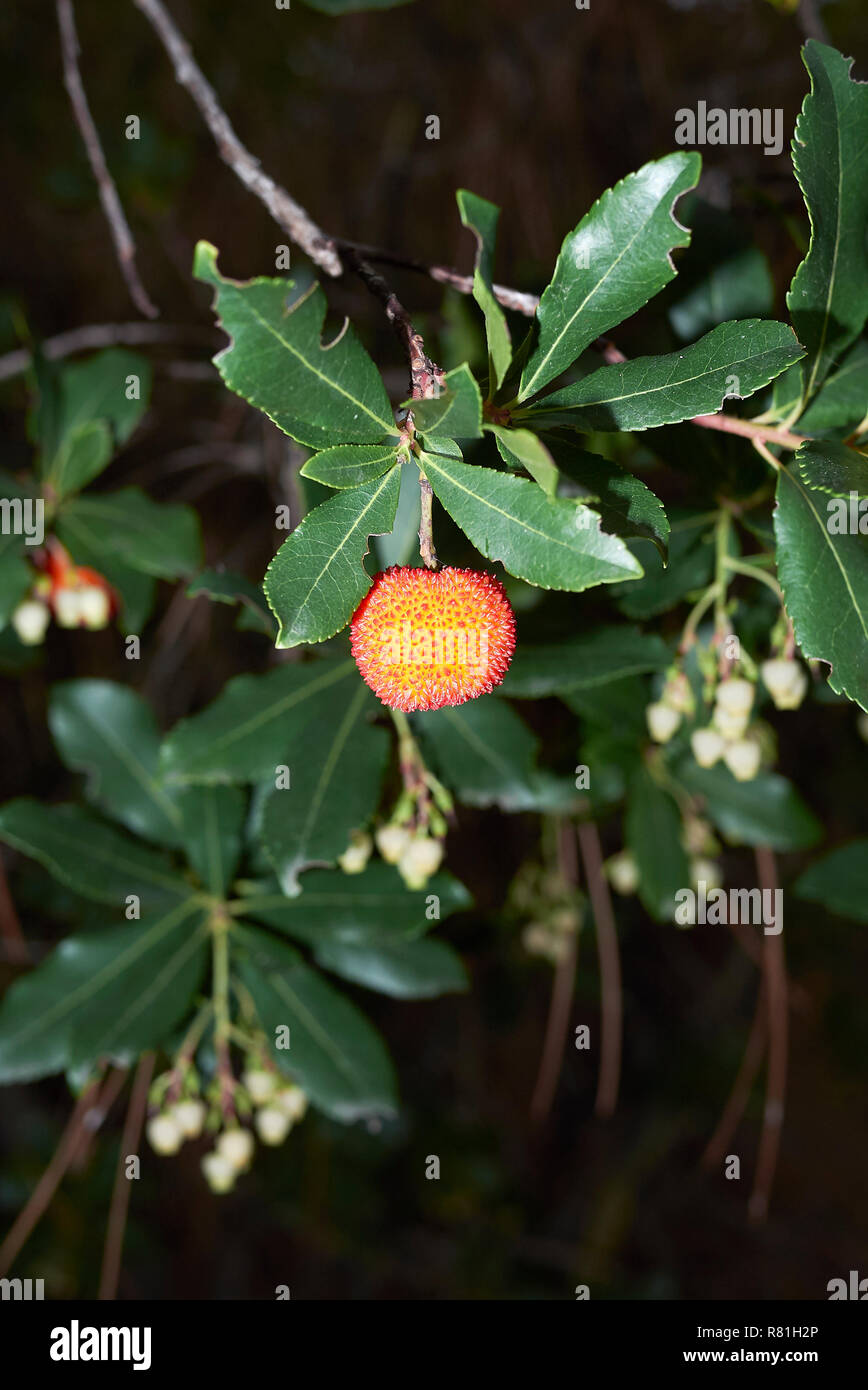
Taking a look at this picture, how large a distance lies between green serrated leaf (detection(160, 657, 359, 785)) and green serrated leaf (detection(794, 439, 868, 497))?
63 centimetres

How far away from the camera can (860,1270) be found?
3.10 m

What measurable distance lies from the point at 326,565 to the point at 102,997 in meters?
0.97

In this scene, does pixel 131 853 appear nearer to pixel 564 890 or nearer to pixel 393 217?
pixel 564 890

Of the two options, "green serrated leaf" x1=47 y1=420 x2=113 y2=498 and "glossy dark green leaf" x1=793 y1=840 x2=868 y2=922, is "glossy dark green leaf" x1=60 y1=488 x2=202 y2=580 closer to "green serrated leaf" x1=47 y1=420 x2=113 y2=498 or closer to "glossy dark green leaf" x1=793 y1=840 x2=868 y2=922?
"green serrated leaf" x1=47 y1=420 x2=113 y2=498

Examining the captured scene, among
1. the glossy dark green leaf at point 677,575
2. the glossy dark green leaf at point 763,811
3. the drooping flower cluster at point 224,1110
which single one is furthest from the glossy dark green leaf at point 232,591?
the glossy dark green leaf at point 763,811

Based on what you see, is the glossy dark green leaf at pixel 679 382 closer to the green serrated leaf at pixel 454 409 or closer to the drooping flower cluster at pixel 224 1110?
the green serrated leaf at pixel 454 409

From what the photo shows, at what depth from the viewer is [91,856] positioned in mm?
1464

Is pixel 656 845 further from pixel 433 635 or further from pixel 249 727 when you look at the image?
pixel 433 635

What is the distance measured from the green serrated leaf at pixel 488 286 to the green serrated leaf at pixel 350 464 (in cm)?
10

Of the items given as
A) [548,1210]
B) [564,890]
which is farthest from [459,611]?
[548,1210]

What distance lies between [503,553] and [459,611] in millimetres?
51

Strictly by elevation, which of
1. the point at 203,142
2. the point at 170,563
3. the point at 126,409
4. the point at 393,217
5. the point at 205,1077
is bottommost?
the point at 205,1077

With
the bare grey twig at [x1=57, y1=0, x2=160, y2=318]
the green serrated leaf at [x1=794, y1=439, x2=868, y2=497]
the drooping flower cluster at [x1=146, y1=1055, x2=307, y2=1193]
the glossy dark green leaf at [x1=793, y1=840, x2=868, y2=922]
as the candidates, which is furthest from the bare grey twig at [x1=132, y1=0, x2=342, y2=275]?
the glossy dark green leaf at [x1=793, y1=840, x2=868, y2=922]

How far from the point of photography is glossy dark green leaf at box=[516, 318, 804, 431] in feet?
2.29
